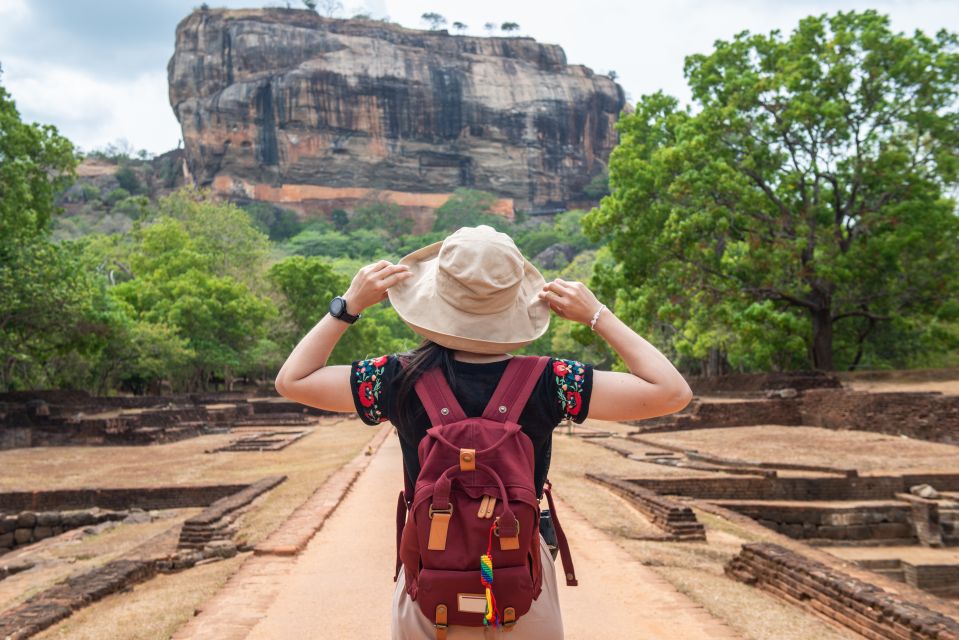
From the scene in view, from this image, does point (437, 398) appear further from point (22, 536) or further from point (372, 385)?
point (22, 536)

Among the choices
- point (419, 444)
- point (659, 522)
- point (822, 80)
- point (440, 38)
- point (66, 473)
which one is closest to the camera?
point (419, 444)

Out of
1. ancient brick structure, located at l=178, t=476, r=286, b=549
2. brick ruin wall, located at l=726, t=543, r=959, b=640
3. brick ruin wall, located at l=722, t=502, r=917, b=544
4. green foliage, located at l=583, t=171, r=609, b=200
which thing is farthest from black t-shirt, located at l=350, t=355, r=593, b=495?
green foliage, located at l=583, t=171, r=609, b=200

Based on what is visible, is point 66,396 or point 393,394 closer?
point 393,394

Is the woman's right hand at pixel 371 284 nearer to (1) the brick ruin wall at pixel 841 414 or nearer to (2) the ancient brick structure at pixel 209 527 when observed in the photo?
(2) the ancient brick structure at pixel 209 527

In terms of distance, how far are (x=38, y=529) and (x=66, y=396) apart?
18.0m

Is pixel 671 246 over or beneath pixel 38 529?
over

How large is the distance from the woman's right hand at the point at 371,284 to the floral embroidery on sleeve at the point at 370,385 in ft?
0.54

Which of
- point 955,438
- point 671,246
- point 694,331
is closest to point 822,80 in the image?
point 671,246

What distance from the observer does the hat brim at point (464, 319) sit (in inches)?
88.0

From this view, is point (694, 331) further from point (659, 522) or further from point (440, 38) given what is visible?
point (440, 38)

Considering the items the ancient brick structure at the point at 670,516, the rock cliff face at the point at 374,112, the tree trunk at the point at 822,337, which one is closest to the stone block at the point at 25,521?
the ancient brick structure at the point at 670,516

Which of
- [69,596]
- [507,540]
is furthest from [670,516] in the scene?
[507,540]

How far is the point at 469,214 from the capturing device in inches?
3585

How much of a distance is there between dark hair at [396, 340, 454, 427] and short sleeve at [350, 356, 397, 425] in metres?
0.04
